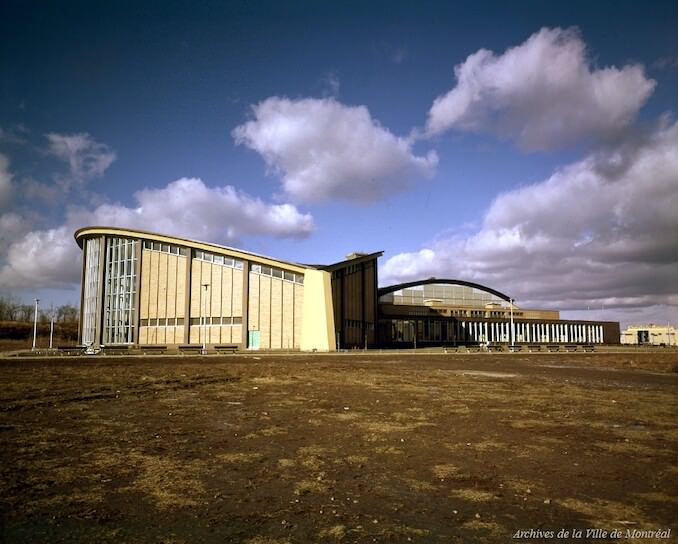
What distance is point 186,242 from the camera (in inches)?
2357

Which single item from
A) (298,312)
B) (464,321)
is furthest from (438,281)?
(298,312)

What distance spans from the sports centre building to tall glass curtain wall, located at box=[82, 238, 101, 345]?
15cm

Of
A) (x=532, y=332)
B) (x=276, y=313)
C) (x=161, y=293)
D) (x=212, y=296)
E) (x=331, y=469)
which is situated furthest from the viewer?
(x=532, y=332)

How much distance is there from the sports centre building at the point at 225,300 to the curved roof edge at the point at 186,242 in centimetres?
14

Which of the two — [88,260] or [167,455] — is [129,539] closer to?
[167,455]

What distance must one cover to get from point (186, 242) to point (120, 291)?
1405 centimetres

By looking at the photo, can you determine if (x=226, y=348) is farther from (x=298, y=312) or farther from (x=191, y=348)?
(x=298, y=312)

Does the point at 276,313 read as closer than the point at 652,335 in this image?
Yes

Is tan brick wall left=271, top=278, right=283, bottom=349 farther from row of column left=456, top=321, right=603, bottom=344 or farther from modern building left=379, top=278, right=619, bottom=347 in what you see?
row of column left=456, top=321, right=603, bottom=344

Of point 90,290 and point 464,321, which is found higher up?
point 90,290

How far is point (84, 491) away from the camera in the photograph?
645 cm

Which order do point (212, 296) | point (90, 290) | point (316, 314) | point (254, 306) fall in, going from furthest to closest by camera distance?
point (90, 290) → point (212, 296) → point (254, 306) → point (316, 314)

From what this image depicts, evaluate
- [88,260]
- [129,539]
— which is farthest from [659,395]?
[88,260]

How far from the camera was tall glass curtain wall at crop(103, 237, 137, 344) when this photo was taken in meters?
64.5
